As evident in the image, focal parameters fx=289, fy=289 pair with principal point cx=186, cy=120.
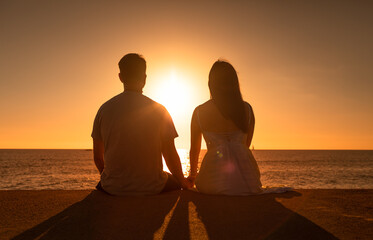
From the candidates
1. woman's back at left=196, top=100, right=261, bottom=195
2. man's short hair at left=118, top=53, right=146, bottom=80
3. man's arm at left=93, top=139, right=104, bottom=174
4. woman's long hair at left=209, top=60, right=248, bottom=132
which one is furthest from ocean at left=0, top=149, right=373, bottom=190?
woman's long hair at left=209, top=60, right=248, bottom=132

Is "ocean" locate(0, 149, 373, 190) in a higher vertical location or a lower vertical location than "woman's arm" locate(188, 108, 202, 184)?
lower

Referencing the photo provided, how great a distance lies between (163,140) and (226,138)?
99 centimetres

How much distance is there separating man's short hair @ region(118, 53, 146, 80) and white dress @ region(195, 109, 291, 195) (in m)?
1.43

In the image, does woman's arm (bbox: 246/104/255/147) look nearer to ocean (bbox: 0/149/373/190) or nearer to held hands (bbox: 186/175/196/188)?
held hands (bbox: 186/175/196/188)

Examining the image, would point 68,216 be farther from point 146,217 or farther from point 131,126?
point 131,126

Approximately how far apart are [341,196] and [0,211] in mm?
5256

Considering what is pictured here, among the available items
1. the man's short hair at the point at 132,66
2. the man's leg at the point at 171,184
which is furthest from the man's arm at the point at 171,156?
the man's short hair at the point at 132,66

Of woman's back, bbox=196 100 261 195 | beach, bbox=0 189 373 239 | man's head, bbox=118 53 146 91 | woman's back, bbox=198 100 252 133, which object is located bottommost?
beach, bbox=0 189 373 239

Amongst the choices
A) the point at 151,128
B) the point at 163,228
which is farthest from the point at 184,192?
the point at 163,228

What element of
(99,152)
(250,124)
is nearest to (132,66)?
(99,152)

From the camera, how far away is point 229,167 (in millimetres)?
4371

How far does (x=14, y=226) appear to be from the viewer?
3.11 metres

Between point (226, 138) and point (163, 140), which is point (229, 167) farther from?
point (163, 140)

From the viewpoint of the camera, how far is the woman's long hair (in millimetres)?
4336
